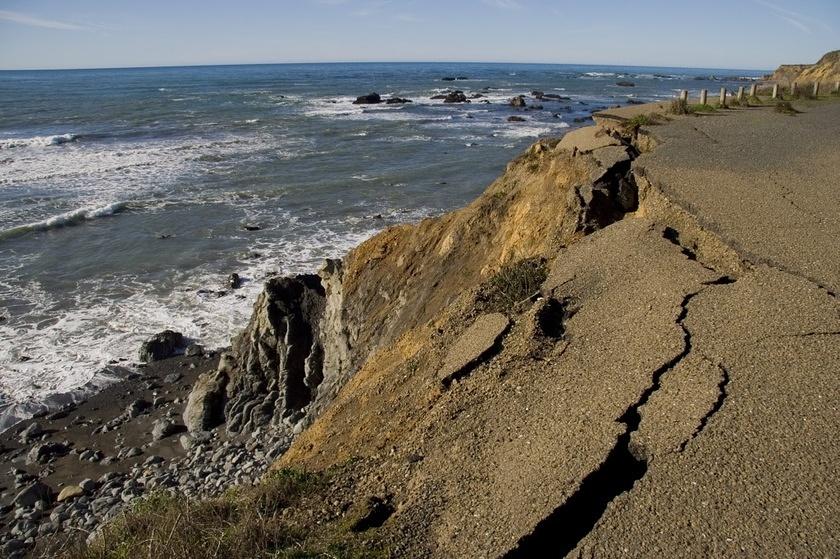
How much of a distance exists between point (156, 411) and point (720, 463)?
1050 centimetres

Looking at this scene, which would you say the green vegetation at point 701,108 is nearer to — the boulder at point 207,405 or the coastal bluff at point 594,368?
the coastal bluff at point 594,368

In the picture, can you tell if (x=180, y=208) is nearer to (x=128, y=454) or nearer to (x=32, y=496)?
(x=128, y=454)

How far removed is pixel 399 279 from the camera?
378 inches

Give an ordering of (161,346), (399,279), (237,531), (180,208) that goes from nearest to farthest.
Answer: (237,531) < (399,279) < (161,346) < (180,208)

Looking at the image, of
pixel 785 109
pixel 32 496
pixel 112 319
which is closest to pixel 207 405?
pixel 32 496

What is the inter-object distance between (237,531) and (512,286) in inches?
148

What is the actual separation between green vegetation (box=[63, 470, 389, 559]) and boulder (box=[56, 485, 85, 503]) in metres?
5.17

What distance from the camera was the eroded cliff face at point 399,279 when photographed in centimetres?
823

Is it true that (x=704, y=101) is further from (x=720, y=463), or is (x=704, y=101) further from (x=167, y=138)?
(x=167, y=138)

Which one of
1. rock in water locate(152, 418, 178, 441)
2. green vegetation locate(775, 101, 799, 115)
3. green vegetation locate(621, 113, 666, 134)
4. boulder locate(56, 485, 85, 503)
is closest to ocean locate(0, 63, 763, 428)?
rock in water locate(152, 418, 178, 441)

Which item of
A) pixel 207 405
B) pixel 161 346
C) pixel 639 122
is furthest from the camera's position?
pixel 161 346

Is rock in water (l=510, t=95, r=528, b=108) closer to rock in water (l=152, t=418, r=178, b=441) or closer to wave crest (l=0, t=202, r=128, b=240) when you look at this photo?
wave crest (l=0, t=202, r=128, b=240)

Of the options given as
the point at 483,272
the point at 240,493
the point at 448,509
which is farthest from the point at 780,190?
the point at 240,493

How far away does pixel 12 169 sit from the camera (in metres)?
30.0
